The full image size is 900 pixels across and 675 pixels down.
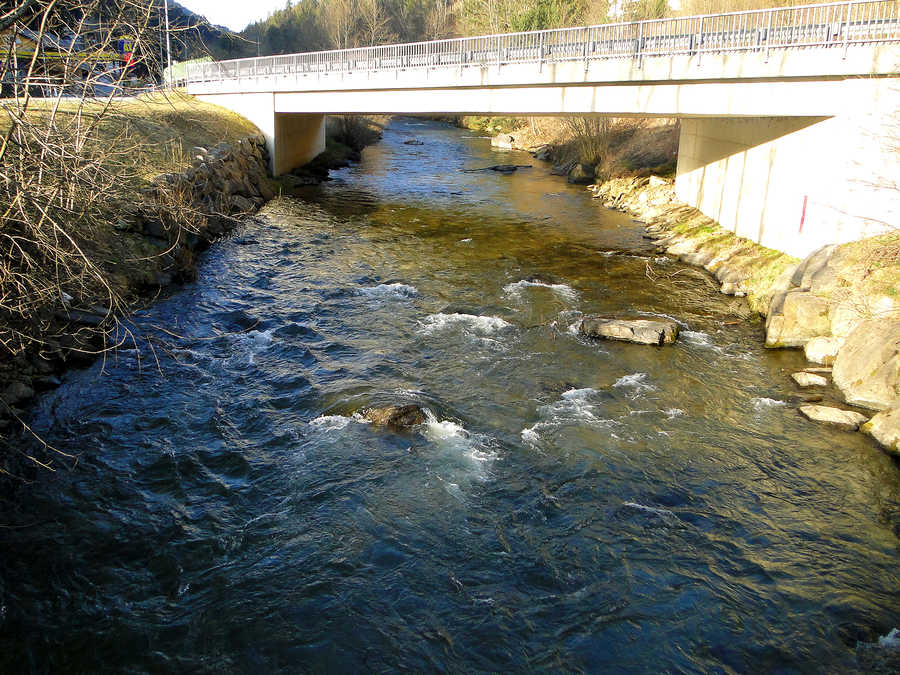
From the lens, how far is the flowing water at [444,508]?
297 inches

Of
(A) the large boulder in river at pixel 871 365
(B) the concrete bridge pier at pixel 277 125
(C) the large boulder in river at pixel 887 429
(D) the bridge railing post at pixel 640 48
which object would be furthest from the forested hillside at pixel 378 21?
(C) the large boulder in river at pixel 887 429

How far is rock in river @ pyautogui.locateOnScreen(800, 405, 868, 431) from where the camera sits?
12.0 meters

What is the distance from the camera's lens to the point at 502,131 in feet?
193

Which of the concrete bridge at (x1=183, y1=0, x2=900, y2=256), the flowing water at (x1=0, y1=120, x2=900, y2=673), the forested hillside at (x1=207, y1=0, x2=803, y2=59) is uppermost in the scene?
the forested hillside at (x1=207, y1=0, x2=803, y2=59)

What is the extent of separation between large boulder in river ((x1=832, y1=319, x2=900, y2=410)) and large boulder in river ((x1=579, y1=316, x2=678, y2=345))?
3343 millimetres

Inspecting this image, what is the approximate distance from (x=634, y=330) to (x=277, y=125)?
83.1 ft

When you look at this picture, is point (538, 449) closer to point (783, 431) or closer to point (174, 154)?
point (783, 431)

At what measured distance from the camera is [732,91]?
19.7m

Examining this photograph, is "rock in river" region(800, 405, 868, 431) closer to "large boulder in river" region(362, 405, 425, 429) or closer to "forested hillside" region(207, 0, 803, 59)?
"large boulder in river" region(362, 405, 425, 429)

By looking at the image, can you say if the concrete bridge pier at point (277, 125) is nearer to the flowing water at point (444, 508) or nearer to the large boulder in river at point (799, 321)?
the flowing water at point (444, 508)

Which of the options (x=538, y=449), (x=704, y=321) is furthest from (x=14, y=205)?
(x=704, y=321)

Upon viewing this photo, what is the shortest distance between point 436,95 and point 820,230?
16127mm

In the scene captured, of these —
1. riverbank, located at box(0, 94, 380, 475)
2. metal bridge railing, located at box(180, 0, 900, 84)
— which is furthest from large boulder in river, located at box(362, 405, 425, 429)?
metal bridge railing, located at box(180, 0, 900, 84)

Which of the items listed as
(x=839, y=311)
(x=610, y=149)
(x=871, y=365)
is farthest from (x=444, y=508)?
(x=610, y=149)
